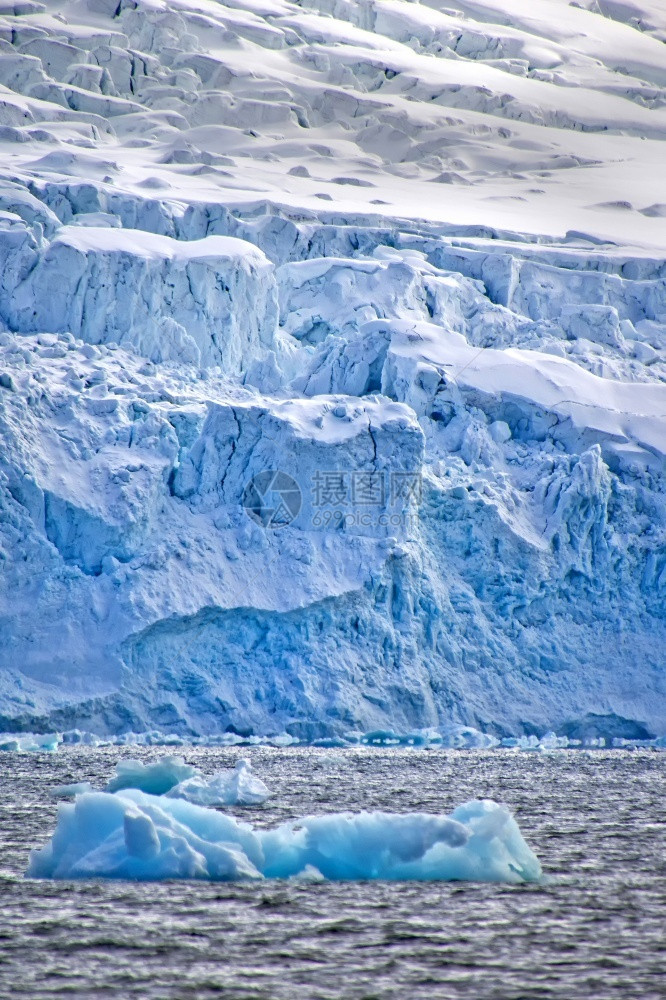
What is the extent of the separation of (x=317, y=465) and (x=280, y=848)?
10.6 m

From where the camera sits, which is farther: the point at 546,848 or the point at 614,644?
the point at 614,644

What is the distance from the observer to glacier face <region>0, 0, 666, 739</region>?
15773 millimetres

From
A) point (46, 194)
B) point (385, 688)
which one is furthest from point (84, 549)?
point (46, 194)

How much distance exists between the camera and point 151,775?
29.1ft

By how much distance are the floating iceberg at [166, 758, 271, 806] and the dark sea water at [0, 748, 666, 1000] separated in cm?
51

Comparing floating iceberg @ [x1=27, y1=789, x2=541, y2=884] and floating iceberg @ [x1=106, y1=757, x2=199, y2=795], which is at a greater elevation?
floating iceberg @ [x1=27, y1=789, x2=541, y2=884]

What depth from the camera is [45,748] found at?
15266 mm

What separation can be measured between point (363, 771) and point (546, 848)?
17.9 ft

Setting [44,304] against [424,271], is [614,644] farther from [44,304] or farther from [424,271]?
[44,304]
